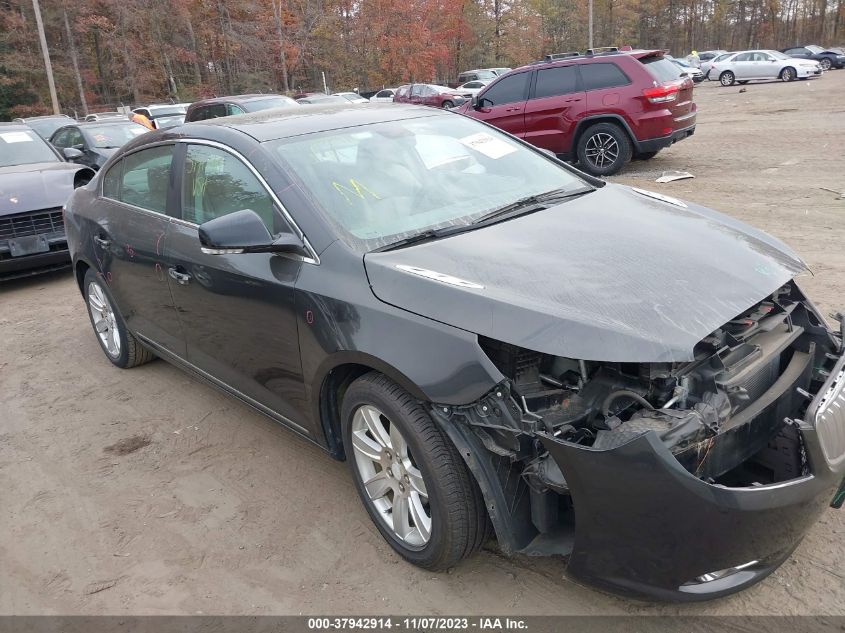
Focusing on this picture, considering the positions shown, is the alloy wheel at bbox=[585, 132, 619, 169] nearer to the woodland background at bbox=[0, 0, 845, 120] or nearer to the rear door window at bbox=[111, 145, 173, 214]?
the rear door window at bbox=[111, 145, 173, 214]

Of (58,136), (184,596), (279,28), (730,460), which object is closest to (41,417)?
(184,596)

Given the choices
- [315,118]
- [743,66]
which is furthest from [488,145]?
[743,66]

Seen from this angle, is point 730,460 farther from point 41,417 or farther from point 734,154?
point 734,154

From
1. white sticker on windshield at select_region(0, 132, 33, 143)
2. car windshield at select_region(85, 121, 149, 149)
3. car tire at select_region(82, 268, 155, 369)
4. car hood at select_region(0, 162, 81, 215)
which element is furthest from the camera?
car windshield at select_region(85, 121, 149, 149)

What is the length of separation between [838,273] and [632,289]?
396 cm

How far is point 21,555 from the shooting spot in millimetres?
3055

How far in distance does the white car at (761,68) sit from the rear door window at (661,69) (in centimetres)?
2324

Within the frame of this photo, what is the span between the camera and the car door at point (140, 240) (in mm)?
3820

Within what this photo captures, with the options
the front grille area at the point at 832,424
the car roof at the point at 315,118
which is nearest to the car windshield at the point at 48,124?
the car roof at the point at 315,118

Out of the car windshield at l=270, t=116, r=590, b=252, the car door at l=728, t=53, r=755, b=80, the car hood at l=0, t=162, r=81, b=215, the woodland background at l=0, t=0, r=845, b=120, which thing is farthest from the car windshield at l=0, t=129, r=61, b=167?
the woodland background at l=0, t=0, r=845, b=120

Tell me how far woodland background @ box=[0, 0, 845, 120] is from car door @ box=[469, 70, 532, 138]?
40462 millimetres

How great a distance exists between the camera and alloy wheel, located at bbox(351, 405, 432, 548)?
2.60 m

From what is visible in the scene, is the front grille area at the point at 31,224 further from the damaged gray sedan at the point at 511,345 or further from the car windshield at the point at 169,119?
the car windshield at the point at 169,119

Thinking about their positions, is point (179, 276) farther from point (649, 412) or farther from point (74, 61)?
point (74, 61)
